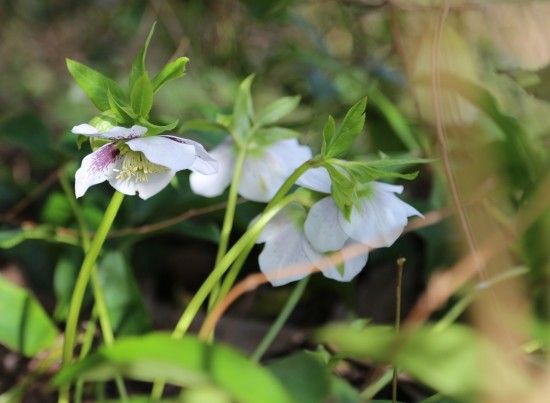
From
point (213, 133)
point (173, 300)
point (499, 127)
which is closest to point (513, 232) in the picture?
point (499, 127)

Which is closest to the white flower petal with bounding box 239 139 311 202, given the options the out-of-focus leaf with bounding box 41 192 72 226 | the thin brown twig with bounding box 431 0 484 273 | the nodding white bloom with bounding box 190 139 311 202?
the nodding white bloom with bounding box 190 139 311 202

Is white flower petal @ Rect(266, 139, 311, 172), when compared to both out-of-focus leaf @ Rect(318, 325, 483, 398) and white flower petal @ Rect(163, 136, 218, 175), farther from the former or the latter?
out-of-focus leaf @ Rect(318, 325, 483, 398)

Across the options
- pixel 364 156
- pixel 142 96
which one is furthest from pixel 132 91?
pixel 364 156

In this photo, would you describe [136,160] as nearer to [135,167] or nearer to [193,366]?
[135,167]

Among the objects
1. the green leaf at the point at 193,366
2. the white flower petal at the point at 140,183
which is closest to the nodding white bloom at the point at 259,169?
the white flower petal at the point at 140,183

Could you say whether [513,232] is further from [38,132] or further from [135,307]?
[38,132]

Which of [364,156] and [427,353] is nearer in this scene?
[427,353]
